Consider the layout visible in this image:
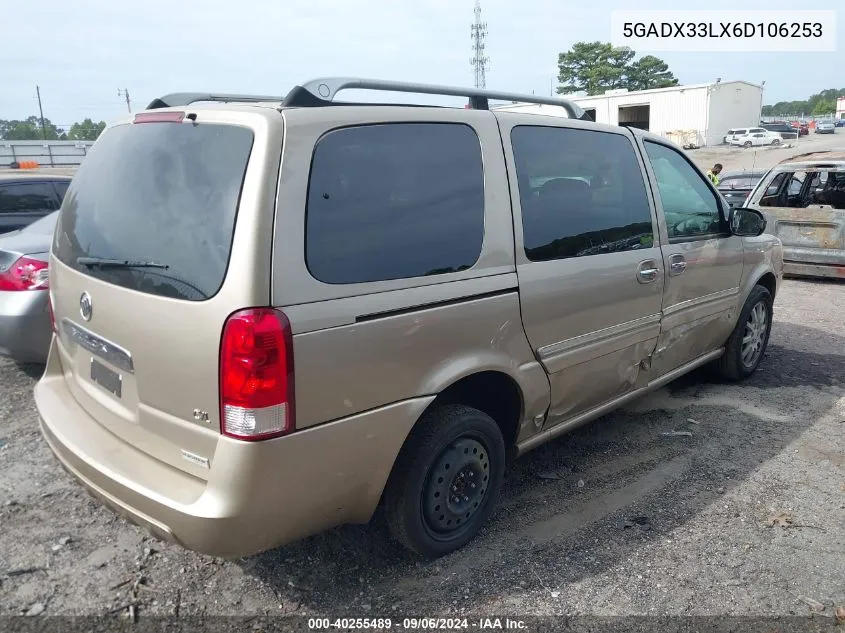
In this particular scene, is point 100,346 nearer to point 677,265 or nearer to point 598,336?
point 598,336

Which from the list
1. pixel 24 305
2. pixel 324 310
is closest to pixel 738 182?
pixel 24 305

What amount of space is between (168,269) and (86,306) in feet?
1.95

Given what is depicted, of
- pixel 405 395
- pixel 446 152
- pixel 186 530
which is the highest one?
pixel 446 152

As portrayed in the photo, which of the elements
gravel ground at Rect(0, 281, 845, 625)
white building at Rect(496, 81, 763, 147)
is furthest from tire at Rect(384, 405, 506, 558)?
white building at Rect(496, 81, 763, 147)

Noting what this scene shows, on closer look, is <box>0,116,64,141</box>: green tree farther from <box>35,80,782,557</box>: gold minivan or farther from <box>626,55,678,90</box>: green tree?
<box>35,80,782,557</box>: gold minivan

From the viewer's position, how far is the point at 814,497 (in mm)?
3561

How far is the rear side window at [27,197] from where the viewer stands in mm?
7484

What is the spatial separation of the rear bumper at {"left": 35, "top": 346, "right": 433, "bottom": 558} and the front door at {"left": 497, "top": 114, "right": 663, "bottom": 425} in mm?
930

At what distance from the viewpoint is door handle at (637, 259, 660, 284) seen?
12.1ft

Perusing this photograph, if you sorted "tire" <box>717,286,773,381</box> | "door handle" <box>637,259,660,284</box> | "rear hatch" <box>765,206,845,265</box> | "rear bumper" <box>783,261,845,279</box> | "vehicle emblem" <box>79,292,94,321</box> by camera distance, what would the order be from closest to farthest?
1. "vehicle emblem" <box>79,292,94,321</box>
2. "door handle" <box>637,259,660,284</box>
3. "tire" <box>717,286,773,381</box>
4. "rear hatch" <box>765,206,845,265</box>
5. "rear bumper" <box>783,261,845,279</box>

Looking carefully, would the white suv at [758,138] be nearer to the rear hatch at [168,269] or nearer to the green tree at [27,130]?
the rear hatch at [168,269]

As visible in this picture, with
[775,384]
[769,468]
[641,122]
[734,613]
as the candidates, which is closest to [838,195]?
[775,384]

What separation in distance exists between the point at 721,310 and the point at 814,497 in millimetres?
1460

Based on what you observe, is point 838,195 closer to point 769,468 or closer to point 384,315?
point 769,468
